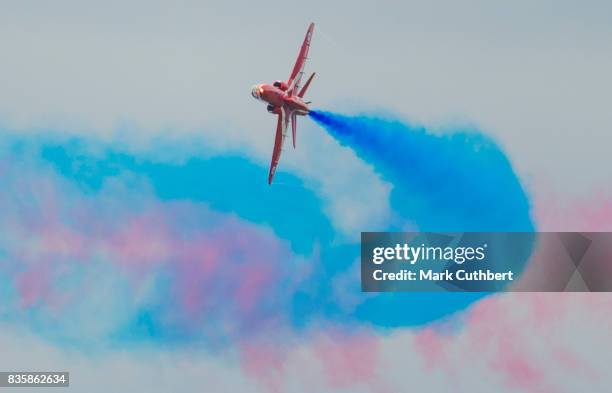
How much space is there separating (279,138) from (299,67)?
249 centimetres

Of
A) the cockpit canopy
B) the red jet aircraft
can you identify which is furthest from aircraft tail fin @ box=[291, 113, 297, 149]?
the cockpit canopy

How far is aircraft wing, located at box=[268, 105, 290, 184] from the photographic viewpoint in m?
41.9

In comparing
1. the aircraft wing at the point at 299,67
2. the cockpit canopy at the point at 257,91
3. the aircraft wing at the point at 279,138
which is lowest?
the aircraft wing at the point at 279,138

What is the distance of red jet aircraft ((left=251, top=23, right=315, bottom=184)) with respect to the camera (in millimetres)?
41375

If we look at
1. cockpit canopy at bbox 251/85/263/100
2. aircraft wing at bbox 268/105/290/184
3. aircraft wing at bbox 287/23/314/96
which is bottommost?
aircraft wing at bbox 268/105/290/184

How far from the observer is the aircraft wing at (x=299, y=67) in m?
41.7

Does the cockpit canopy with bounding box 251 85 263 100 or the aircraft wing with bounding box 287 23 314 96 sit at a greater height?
the aircraft wing with bounding box 287 23 314 96

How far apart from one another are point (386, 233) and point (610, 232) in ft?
26.4

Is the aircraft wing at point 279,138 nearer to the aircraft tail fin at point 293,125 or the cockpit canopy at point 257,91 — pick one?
the aircraft tail fin at point 293,125

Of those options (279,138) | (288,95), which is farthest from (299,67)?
(279,138)

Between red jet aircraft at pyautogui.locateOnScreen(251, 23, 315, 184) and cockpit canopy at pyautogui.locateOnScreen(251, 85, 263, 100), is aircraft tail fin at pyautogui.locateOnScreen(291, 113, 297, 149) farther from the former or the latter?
cockpit canopy at pyautogui.locateOnScreen(251, 85, 263, 100)

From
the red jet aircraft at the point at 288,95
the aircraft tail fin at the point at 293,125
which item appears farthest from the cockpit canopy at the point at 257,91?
the aircraft tail fin at the point at 293,125

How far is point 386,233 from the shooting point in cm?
4653

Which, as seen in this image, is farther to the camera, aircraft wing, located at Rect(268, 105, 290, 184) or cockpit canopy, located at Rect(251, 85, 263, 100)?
aircraft wing, located at Rect(268, 105, 290, 184)
